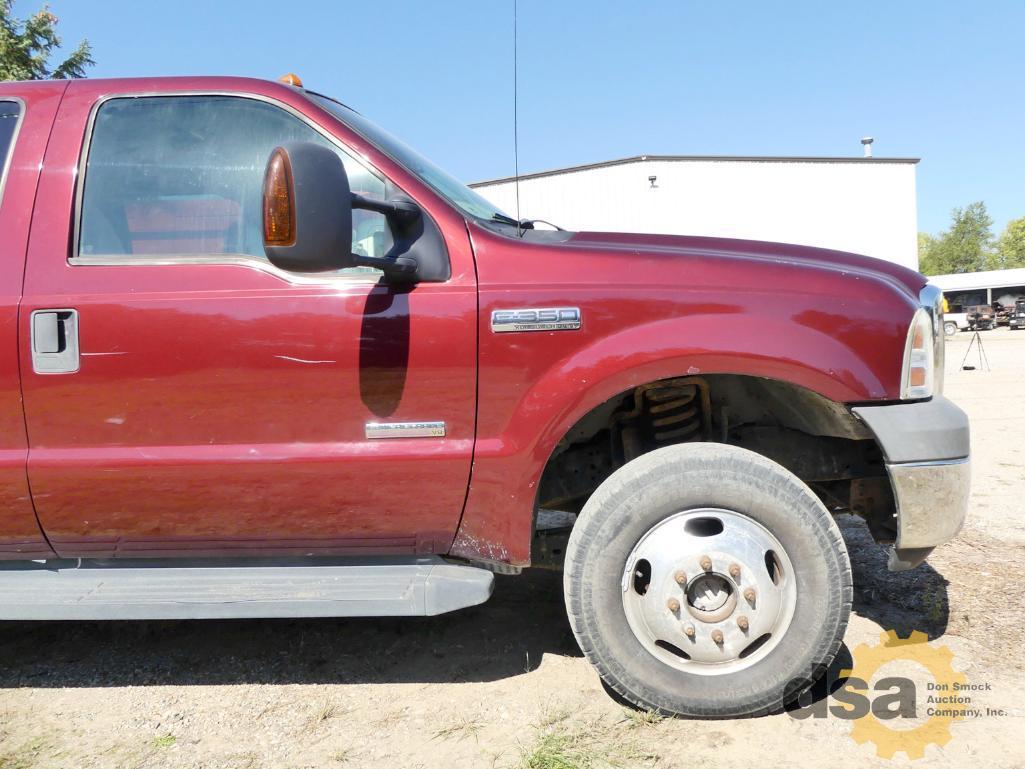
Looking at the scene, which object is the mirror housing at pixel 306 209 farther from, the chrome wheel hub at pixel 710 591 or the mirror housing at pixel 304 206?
the chrome wheel hub at pixel 710 591

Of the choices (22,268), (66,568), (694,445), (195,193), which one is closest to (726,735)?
(694,445)

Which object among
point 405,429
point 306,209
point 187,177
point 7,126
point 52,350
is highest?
point 7,126

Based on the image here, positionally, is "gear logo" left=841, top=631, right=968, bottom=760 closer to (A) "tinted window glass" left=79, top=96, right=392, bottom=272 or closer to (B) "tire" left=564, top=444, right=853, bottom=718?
(B) "tire" left=564, top=444, right=853, bottom=718

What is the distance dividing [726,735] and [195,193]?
246 centimetres

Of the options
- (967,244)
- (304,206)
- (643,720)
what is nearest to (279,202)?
(304,206)

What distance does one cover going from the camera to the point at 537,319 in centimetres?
217

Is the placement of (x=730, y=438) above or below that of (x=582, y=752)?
above

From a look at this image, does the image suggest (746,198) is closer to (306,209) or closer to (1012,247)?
(306,209)

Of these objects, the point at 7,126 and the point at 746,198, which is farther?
the point at 746,198

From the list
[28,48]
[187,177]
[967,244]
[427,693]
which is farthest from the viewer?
[967,244]

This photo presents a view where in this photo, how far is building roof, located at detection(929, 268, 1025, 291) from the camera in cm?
4334

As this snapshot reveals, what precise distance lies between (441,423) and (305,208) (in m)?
0.76

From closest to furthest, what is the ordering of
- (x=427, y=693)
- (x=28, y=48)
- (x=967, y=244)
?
1. (x=427, y=693)
2. (x=28, y=48)
3. (x=967, y=244)

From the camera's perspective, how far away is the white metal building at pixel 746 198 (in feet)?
74.4
